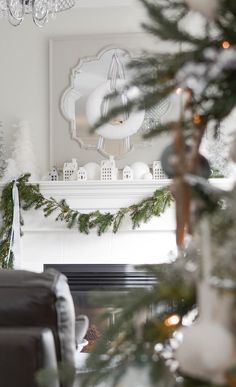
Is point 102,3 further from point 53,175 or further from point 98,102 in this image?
point 53,175

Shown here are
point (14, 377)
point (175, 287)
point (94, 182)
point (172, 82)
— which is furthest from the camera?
point (94, 182)

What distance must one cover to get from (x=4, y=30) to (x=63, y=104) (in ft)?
2.34

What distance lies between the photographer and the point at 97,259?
4793mm

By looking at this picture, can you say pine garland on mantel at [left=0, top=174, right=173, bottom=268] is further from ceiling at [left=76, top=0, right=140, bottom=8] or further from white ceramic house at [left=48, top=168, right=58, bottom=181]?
ceiling at [left=76, top=0, right=140, bottom=8]

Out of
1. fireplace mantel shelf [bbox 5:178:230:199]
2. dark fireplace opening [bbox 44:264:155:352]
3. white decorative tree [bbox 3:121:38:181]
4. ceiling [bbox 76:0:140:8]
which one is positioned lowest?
dark fireplace opening [bbox 44:264:155:352]

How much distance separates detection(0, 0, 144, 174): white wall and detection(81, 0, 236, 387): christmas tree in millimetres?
3940

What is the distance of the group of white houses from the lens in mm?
4723

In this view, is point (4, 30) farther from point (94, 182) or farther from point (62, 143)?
point (94, 182)

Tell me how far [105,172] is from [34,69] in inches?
36.8

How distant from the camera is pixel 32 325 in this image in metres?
1.62

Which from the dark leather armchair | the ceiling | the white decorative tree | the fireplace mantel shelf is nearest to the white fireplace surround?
the fireplace mantel shelf

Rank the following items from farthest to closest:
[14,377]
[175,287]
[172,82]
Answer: [14,377] < [172,82] < [175,287]

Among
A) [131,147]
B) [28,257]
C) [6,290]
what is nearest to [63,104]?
[131,147]

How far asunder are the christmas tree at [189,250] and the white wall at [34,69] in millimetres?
3940
